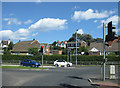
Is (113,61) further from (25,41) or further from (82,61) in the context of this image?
(25,41)

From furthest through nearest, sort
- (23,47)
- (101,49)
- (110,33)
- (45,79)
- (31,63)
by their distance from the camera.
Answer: (23,47)
(101,49)
(31,63)
(45,79)
(110,33)

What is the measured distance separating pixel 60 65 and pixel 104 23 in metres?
23.0

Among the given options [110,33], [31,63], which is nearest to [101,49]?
[31,63]

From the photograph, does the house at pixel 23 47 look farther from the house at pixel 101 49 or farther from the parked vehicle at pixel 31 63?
the parked vehicle at pixel 31 63

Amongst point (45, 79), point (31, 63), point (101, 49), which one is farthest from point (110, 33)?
point (101, 49)

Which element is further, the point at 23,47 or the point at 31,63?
the point at 23,47

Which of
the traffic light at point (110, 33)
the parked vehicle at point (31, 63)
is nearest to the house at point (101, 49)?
the parked vehicle at point (31, 63)

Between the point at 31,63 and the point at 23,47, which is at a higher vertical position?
the point at 23,47

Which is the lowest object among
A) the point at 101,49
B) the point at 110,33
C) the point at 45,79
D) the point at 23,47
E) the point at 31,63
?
the point at 45,79

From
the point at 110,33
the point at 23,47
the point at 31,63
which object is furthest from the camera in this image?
the point at 23,47

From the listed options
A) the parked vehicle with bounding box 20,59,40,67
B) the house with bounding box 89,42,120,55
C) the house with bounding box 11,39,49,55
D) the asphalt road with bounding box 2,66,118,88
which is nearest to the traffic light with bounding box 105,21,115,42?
the asphalt road with bounding box 2,66,118,88

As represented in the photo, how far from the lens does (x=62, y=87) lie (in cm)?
1161

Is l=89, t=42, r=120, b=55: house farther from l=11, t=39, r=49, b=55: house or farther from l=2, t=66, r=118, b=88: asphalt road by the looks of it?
l=2, t=66, r=118, b=88: asphalt road

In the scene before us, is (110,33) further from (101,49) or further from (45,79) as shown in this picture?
(101,49)
